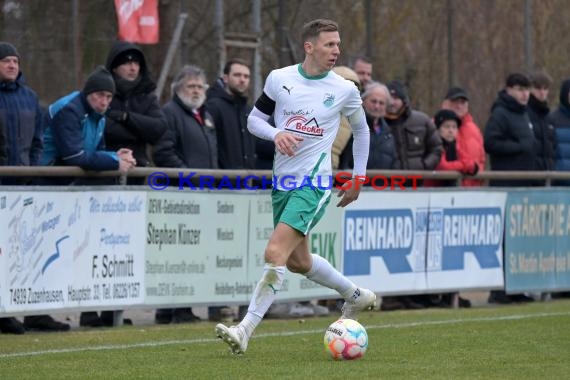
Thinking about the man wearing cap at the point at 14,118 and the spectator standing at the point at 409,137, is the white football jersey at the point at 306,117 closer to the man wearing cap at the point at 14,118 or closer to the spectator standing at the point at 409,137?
the man wearing cap at the point at 14,118

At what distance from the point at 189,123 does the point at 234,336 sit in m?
4.73

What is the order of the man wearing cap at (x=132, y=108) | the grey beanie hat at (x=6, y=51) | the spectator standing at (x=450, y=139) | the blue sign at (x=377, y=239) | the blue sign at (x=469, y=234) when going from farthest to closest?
1. the spectator standing at (x=450, y=139)
2. the blue sign at (x=469, y=234)
3. the blue sign at (x=377, y=239)
4. the man wearing cap at (x=132, y=108)
5. the grey beanie hat at (x=6, y=51)

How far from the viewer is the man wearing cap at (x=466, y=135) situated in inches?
693

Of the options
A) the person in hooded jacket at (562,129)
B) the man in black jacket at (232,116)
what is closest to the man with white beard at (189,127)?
the man in black jacket at (232,116)

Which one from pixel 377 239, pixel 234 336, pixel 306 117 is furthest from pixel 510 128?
pixel 234 336

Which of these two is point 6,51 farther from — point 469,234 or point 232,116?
point 469,234

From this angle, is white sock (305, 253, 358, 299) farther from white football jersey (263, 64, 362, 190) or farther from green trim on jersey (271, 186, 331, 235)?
white football jersey (263, 64, 362, 190)

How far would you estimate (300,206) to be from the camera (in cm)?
1066

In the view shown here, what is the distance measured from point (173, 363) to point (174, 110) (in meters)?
4.93

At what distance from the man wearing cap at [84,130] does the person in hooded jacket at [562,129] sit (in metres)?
7.12

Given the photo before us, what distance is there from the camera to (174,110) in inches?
576

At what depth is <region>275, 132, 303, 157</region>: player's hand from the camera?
10359 mm

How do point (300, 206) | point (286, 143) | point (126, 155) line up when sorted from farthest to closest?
point (126, 155)
point (300, 206)
point (286, 143)

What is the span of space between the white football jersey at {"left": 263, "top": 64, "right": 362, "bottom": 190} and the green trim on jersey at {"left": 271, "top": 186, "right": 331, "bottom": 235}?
0.07 metres
